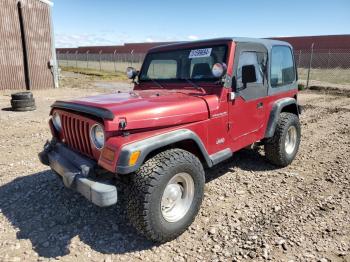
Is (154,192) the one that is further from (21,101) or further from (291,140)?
(21,101)

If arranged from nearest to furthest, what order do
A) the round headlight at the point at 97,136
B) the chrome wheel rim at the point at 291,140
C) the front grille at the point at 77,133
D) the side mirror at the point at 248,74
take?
the round headlight at the point at 97,136
the front grille at the point at 77,133
the side mirror at the point at 248,74
the chrome wheel rim at the point at 291,140

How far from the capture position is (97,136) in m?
3.01

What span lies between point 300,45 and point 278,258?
33.2 meters

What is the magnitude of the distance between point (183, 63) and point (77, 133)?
65.4 inches

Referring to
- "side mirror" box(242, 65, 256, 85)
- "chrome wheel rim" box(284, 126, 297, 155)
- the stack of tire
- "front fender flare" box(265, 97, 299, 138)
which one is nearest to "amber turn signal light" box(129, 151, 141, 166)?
"side mirror" box(242, 65, 256, 85)

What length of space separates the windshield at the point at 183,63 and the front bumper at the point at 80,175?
5.48 feet

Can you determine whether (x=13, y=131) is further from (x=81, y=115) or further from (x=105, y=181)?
(x=105, y=181)

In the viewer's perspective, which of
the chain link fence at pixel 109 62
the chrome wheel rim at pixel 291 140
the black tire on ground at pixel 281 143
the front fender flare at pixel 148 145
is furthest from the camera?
the chain link fence at pixel 109 62

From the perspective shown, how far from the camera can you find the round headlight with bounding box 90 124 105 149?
2957mm

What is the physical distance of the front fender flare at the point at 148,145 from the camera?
2.69 metres

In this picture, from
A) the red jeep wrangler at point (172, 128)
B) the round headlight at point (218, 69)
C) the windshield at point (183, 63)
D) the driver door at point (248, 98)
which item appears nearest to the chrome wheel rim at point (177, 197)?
the red jeep wrangler at point (172, 128)

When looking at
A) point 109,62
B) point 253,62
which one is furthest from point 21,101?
point 109,62

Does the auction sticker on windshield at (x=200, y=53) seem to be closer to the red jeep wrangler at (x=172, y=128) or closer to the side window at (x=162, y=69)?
the red jeep wrangler at (x=172, y=128)

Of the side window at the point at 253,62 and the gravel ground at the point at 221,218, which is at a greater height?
the side window at the point at 253,62
